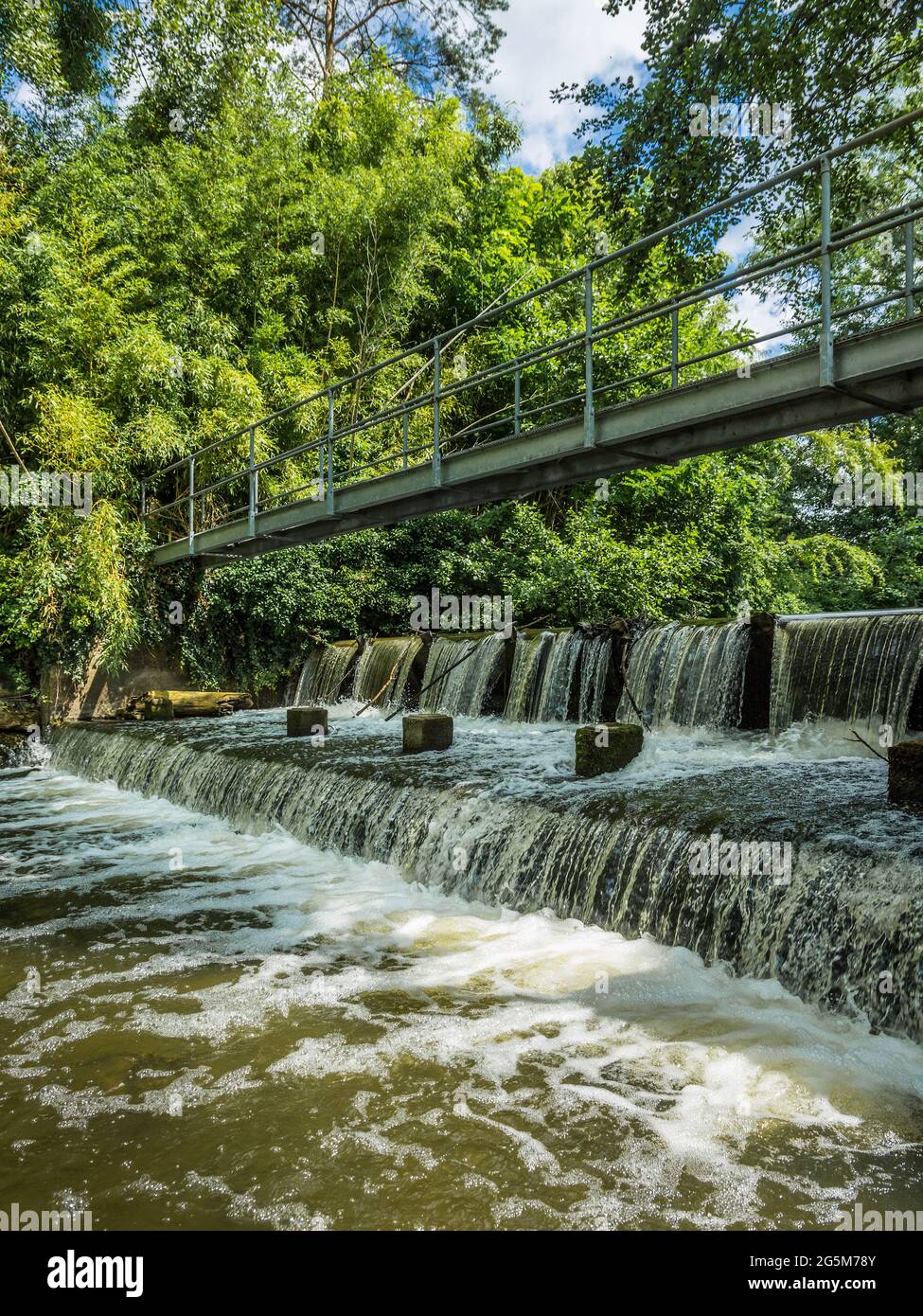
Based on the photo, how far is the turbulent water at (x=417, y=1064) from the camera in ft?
9.57

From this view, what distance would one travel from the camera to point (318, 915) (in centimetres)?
607

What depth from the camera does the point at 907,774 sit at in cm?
614

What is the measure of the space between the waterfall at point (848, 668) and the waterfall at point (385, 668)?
6.68 metres

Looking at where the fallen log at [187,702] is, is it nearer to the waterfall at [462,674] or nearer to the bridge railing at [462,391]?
the bridge railing at [462,391]

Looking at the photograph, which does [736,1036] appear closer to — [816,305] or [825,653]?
[825,653]

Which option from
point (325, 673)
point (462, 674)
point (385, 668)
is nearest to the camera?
point (462, 674)

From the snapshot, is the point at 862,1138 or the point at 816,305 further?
the point at 816,305

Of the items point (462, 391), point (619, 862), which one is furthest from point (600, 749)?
point (462, 391)

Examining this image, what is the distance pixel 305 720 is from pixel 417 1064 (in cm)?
848

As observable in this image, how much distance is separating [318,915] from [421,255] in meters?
19.7

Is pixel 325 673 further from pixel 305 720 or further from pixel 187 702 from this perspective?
pixel 305 720

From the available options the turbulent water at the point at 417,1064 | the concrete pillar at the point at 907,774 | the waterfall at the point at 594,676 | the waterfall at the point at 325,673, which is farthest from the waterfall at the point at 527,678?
the concrete pillar at the point at 907,774

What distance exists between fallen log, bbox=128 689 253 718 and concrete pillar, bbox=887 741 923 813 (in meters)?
12.3

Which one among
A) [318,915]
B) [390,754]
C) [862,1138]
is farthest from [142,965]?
[390,754]
